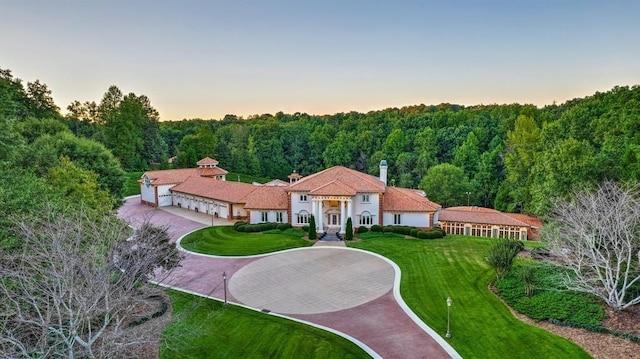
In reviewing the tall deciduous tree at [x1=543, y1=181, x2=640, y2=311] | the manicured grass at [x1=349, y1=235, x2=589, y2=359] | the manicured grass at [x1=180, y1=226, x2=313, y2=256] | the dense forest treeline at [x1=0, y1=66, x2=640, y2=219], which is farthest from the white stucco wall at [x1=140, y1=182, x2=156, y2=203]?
the tall deciduous tree at [x1=543, y1=181, x2=640, y2=311]

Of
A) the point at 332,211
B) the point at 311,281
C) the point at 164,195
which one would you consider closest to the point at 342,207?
the point at 332,211

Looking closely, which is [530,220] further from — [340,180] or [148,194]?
[148,194]

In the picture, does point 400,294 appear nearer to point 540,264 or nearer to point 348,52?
point 540,264

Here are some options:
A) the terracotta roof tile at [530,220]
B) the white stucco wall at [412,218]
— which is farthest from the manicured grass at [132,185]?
the terracotta roof tile at [530,220]

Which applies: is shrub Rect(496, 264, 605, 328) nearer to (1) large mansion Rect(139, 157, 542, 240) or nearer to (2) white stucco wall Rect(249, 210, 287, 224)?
(1) large mansion Rect(139, 157, 542, 240)

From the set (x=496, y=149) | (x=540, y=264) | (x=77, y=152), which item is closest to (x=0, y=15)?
(x=77, y=152)

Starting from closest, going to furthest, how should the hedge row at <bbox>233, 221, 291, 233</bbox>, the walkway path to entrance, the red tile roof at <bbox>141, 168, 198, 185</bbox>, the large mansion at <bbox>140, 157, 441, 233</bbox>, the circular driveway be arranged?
the walkway path to entrance
the circular driveway
the large mansion at <bbox>140, 157, 441, 233</bbox>
the hedge row at <bbox>233, 221, 291, 233</bbox>
the red tile roof at <bbox>141, 168, 198, 185</bbox>

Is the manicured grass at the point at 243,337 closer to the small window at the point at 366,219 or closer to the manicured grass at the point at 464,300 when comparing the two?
the manicured grass at the point at 464,300

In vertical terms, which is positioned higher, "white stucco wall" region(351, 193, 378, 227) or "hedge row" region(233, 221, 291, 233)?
"white stucco wall" region(351, 193, 378, 227)
